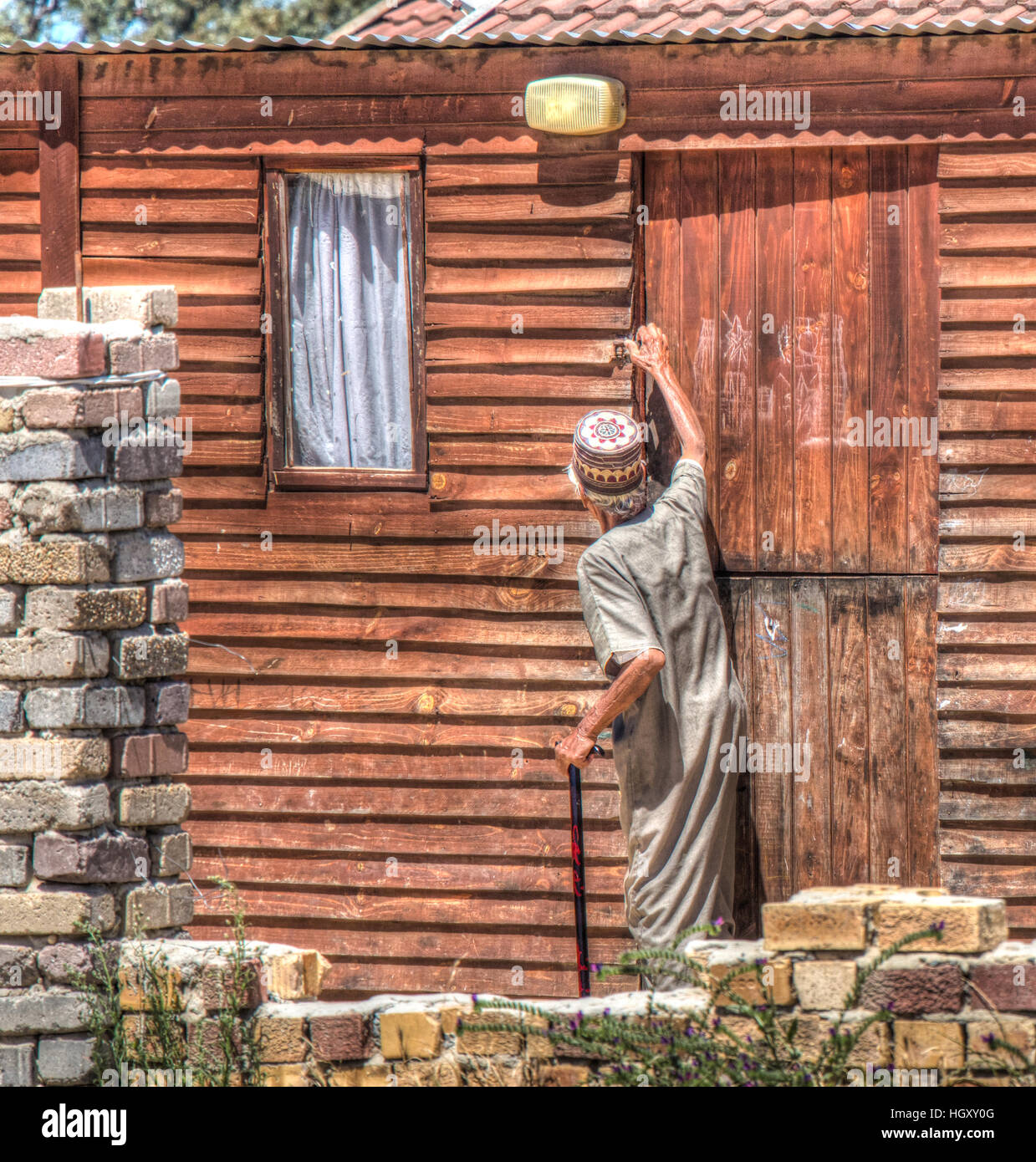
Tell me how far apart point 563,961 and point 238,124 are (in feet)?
13.8

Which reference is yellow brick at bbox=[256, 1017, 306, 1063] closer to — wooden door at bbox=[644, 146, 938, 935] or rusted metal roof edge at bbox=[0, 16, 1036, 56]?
wooden door at bbox=[644, 146, 938, 935]

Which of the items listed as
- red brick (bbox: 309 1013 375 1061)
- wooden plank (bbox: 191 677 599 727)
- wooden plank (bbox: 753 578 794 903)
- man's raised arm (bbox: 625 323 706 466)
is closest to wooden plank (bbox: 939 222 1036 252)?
man's raised arm (bbox: 625 323 706 466)

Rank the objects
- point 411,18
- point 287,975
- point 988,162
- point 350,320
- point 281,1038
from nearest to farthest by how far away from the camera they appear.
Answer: point 281,1038 < point 287,975 < point 988,162 < point 350,320 < point 411,18

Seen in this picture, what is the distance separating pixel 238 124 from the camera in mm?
6887

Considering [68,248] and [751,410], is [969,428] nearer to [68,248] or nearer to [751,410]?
[751,410]

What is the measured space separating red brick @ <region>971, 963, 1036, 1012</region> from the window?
11.6ft

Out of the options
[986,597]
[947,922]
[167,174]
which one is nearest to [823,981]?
[947,922]

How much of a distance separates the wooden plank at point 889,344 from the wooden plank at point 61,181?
371cm

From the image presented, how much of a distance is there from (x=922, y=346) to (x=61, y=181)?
4092 mm

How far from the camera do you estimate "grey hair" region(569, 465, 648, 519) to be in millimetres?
5965

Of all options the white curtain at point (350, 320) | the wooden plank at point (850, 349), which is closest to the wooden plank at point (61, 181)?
the white curtain at point (350, 320)

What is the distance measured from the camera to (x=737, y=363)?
6.63 m

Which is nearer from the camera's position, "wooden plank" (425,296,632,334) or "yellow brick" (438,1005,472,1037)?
"yellow brick" (438,1005,472,1037)

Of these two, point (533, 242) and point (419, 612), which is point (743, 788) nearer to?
point (419, 612)
